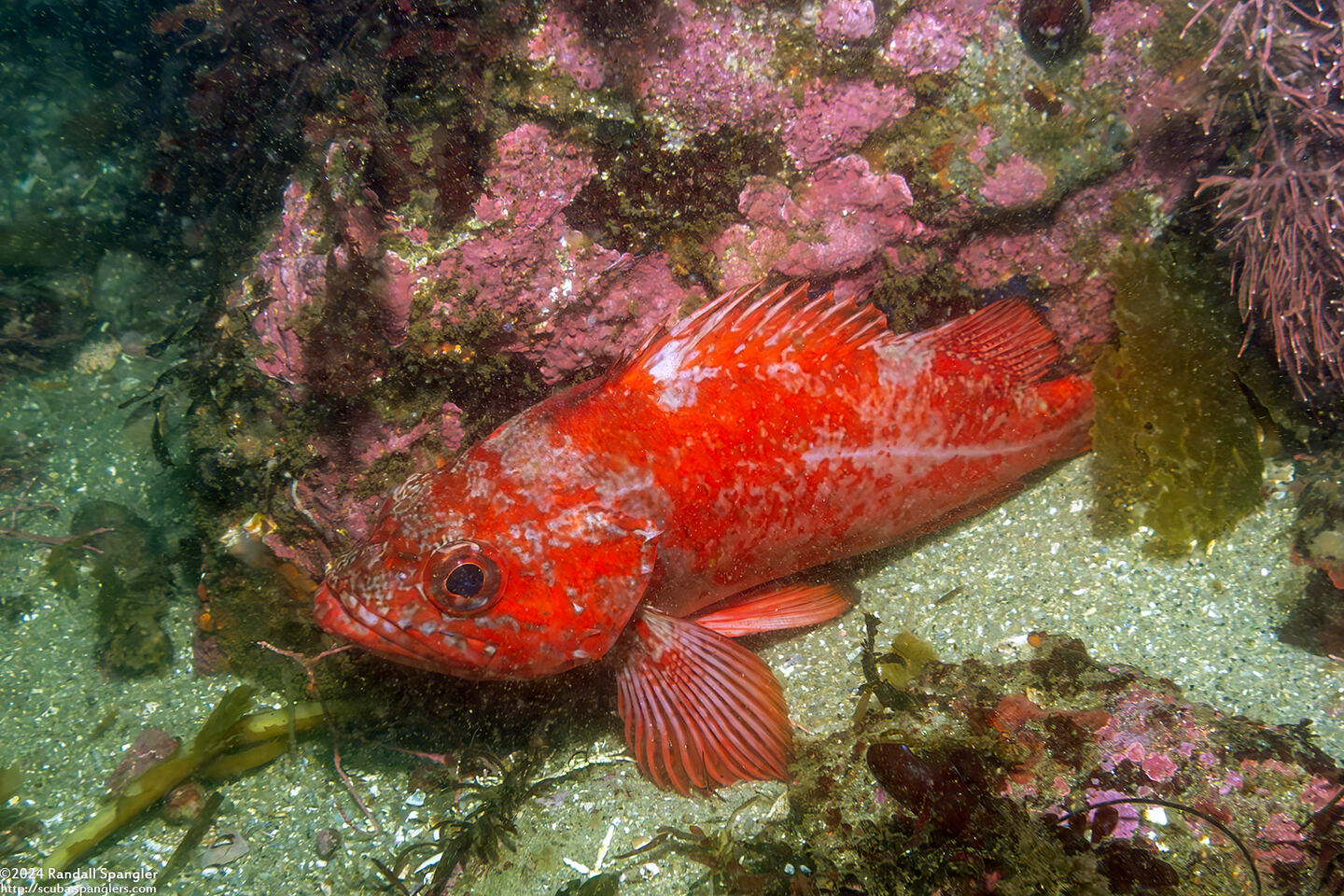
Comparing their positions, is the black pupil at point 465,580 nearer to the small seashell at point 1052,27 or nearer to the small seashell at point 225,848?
the small seashell at point 225,848

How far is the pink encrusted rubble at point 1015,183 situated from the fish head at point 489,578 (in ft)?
7.15

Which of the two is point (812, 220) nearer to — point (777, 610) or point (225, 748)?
point (777, 610)

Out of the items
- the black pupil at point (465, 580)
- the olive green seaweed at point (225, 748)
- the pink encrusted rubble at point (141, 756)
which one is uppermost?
the black pupil at point (465, 580)

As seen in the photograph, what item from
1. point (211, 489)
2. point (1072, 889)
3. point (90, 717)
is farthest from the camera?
point (90, 717)

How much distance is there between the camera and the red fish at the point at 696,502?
228 cm

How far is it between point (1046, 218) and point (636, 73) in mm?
2042

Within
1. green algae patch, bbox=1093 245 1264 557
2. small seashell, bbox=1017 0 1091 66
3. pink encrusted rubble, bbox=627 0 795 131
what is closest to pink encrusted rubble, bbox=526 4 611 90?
pink encrusted rubble, bbox=627 0 795 131

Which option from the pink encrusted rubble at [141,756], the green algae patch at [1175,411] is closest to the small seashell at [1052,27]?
the green algae patch at [1175,411]

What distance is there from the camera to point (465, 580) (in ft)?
7.23

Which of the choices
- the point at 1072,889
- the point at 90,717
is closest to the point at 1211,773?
the point at 1072,889

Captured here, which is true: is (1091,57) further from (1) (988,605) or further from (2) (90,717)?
(2) (90,717)

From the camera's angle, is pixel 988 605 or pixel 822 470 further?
pixel 988 605

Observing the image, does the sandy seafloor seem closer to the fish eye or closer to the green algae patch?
the green algae patch

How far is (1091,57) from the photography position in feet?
8.91
